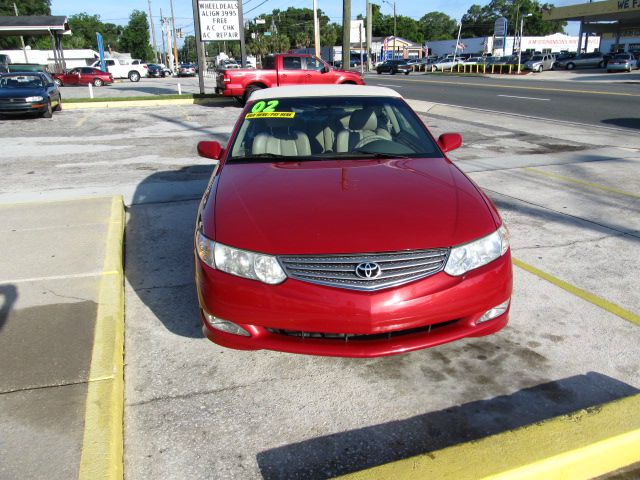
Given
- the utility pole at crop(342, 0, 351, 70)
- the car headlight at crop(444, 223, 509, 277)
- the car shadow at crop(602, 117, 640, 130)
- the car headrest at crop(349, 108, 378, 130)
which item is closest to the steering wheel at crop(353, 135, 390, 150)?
the car headrest at crop(349, 108, 378, 130)

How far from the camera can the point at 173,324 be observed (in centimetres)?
360

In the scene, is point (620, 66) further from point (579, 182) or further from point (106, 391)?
point (106, 391)

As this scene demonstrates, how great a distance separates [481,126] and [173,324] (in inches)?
454

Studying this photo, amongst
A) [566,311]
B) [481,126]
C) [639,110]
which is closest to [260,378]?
[566,311]

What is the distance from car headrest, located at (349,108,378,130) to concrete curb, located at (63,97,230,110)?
680 inches

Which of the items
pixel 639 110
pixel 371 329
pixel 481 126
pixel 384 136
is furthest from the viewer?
pixel 639 110

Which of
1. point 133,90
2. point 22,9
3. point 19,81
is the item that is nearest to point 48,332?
point 19,81

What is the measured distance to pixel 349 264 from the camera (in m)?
2.65

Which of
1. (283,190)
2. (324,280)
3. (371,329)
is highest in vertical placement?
(283,190)

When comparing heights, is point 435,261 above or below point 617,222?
above

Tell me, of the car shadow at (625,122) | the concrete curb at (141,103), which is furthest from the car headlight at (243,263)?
the concrete curb at (141,103)

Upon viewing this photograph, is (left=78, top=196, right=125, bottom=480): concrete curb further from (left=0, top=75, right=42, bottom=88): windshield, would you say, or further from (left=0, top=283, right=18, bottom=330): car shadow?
(left=0, top=75, right=42, bottom=88): windshield

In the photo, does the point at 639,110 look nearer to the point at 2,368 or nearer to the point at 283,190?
the point at 283,190

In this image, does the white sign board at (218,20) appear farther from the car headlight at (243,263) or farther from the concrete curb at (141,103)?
the car headlight at (243,263)
